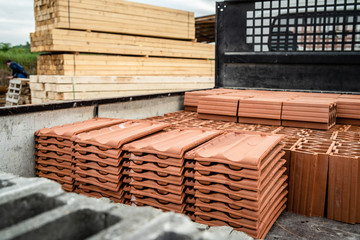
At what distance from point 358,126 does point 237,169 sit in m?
3.07

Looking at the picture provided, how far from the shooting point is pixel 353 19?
18.5ft

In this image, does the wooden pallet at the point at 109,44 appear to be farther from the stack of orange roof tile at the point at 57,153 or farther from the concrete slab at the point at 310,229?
the concrete slab at the point at 310,229

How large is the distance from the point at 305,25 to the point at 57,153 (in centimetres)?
472

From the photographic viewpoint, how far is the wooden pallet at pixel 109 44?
26.6ft

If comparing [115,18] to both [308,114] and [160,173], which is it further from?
[160,173]

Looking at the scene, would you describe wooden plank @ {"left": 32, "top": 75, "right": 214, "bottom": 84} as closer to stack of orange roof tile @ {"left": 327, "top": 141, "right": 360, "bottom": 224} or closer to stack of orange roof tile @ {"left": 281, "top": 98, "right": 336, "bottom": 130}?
stack of orange roof tile @ {"left": 281, "top": 98, "right": 336, "bottom": 130}

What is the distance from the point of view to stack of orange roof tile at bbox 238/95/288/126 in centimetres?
457

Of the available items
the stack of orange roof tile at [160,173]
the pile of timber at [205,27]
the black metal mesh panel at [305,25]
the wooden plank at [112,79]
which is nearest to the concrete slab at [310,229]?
the stack of orange roof tile at [160,173]

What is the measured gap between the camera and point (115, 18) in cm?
918

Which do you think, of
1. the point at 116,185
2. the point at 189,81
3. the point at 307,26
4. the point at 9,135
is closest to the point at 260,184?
the point at 116,185

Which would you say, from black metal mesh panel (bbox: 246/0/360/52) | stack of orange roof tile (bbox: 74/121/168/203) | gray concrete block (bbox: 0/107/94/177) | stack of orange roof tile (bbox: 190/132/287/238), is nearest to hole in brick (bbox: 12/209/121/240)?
stack of orange roof tile (bbox: 190/132/287/238)

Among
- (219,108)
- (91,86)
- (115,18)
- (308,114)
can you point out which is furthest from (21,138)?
(115,18)

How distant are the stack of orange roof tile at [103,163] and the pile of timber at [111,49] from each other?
533 centimetres

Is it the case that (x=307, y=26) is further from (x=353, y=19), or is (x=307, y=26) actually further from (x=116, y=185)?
(x=116, y=185)
